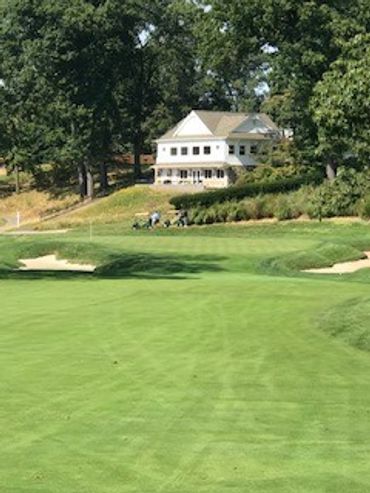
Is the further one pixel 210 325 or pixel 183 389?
pixel 210 325

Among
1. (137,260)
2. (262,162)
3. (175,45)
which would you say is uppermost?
(175,45)

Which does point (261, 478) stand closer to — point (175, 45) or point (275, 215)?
point (275, 215)

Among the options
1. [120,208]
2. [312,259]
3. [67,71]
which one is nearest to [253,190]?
[120,208]

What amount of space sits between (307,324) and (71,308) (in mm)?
4724

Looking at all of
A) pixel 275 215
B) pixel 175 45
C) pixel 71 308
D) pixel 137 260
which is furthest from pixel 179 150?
pixel 71 308

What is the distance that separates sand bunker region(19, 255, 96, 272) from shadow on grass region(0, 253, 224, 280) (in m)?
1.00

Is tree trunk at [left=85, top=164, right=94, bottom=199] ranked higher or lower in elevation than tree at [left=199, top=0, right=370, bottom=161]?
lower

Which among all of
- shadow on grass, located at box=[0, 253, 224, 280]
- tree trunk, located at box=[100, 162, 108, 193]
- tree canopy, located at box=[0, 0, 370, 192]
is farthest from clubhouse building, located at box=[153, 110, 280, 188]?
shadow on grass, located at box=[0, 253, 224, 280]

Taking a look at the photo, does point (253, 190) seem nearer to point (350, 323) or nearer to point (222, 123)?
point (222, 123)

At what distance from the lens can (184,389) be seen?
31.9 feet

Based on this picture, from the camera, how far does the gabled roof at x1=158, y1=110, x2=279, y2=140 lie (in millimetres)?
92125

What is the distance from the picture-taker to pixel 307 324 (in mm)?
15312

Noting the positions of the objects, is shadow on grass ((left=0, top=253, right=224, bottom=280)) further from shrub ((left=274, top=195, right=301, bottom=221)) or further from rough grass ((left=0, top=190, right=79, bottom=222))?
rough grass ((left=0, top=190, right=79, bottom=222))

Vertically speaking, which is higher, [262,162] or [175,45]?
[175,45]
